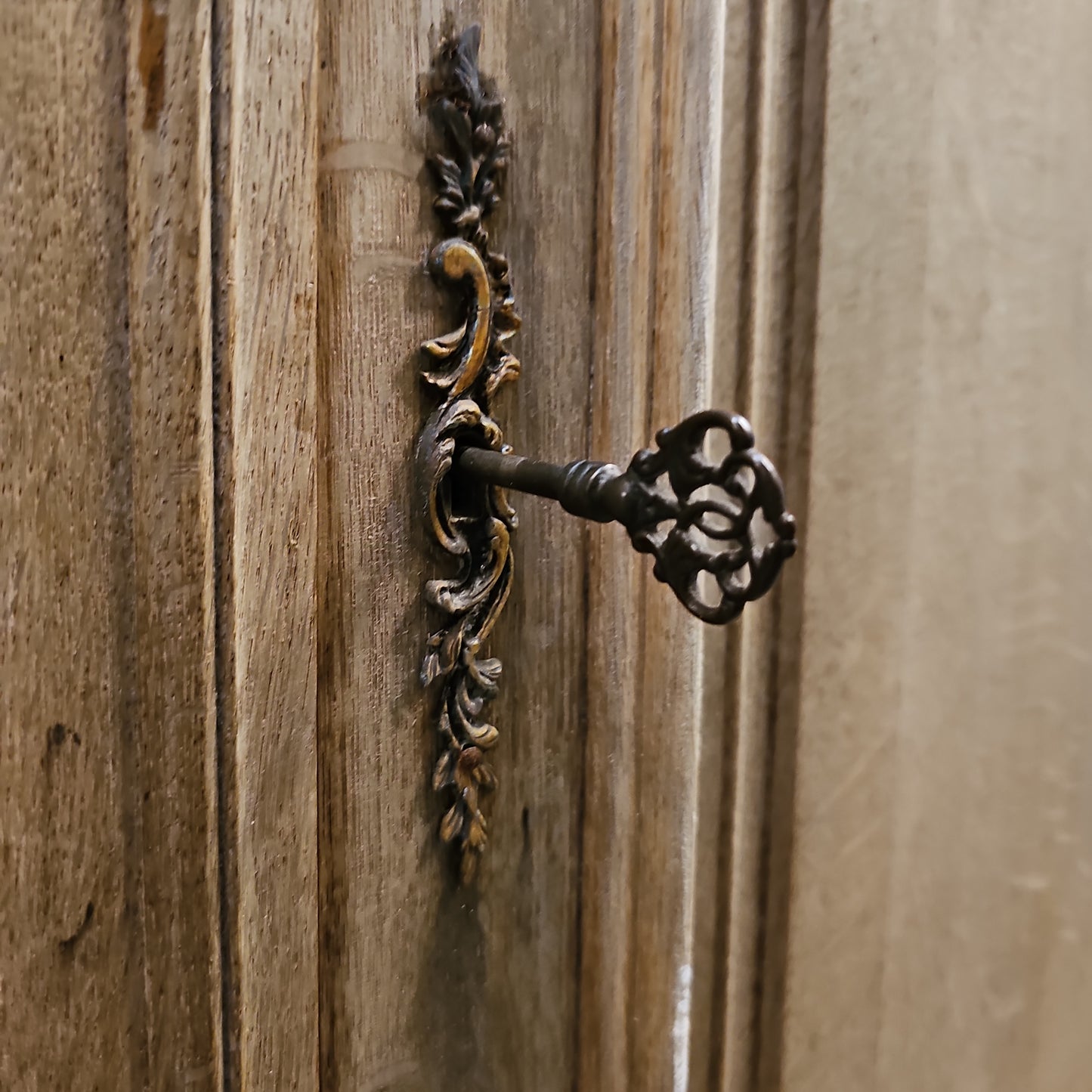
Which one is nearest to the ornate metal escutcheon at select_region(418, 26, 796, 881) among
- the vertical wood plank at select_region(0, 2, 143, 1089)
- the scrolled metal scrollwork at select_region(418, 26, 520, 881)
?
the scrolled metal scrollwork at select_region(418, 26, 520, 881)

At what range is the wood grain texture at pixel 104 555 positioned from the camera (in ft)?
0.79

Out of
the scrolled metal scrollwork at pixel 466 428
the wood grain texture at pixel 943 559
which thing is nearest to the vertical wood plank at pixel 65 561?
the scrolled metal scrollwork at pixel 466 428

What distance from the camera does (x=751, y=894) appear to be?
0.45 meters

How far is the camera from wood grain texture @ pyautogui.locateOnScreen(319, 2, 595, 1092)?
308mm

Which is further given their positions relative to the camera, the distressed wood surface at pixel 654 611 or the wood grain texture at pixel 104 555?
the distressed wood surface at pixel 654 611

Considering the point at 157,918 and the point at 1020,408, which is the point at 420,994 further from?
the point at 1020,408

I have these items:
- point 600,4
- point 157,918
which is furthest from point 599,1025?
point 600,4

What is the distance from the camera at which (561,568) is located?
1.27 ft

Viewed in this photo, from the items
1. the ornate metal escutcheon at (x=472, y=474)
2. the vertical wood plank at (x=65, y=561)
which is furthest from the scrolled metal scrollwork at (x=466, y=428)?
the vertical wood plank at (x=65, y=561)

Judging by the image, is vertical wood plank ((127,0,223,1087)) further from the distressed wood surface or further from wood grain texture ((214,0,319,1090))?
the distressed wood surface

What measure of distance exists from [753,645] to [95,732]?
0.96 feet

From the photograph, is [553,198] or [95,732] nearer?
[95,732]

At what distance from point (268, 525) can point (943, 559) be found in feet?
1.24

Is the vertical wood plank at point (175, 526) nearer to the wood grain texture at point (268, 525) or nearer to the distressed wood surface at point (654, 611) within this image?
the wood grain texture at point (268, 525)
